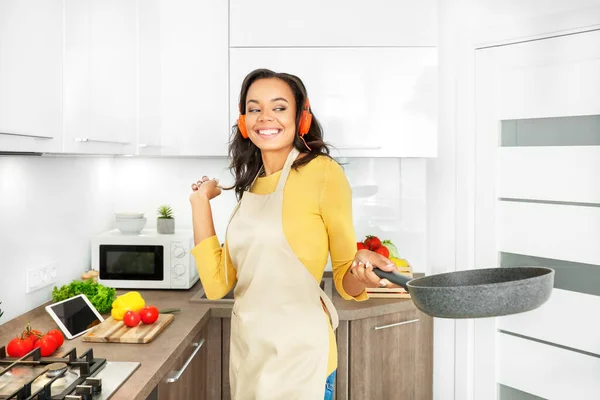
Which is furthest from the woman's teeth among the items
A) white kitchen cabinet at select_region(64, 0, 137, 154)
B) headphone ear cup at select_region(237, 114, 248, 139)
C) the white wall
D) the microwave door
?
the microwave door

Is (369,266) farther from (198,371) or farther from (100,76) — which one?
(100,76)

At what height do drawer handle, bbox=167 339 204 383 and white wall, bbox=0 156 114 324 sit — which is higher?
white wall, bbox=0 156 114 324

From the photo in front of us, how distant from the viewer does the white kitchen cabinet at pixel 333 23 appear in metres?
2.43

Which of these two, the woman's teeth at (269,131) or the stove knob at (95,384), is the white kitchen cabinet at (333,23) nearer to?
the woman's teeth at (269,131)

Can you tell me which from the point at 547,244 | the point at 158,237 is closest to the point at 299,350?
the point at 158,237

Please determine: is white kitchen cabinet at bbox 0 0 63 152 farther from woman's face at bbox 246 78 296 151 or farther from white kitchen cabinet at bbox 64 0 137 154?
woman's face at bbox 246 78 296 151

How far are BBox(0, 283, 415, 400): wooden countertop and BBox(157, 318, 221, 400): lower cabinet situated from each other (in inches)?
2.2

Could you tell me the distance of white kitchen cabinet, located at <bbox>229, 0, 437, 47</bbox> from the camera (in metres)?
2.43

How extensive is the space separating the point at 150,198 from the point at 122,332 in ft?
3.75

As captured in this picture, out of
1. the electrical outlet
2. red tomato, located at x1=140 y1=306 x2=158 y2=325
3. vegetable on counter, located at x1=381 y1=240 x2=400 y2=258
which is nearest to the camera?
red tomato, located at x1=140 y1=306 x2=158 y2=325

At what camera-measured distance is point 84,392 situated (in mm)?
1311

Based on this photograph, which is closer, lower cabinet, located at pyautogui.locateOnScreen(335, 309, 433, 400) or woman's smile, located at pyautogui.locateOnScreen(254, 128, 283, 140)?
woman's smile, located at pyautogui.locateOnScreen(254, 128, 283, 140)

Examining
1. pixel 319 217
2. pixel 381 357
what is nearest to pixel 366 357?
pixel 381 357

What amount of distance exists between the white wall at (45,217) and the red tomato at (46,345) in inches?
14.9
